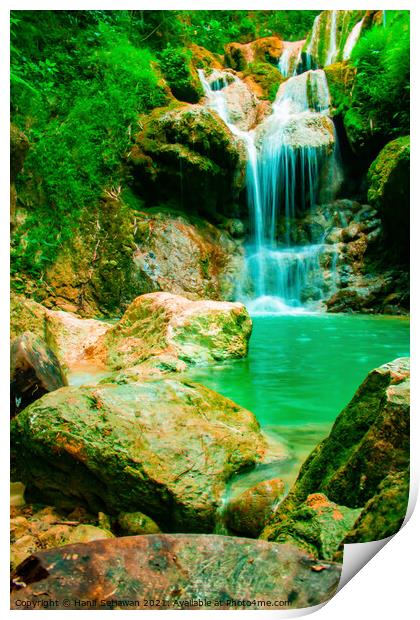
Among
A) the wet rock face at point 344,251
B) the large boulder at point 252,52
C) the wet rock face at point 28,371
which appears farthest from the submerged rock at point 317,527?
the wet rock face at point 344,251

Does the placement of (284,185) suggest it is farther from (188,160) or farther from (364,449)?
(364,449)

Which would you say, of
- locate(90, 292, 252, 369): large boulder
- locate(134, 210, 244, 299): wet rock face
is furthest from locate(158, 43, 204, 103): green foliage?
locate(90, 292, 252, 369): large boulder

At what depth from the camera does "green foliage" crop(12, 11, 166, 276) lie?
5.45 ft

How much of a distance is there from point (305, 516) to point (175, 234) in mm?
1868

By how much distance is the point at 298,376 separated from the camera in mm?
2066

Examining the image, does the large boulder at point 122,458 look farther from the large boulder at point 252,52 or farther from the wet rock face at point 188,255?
the large boulder at point 252,52

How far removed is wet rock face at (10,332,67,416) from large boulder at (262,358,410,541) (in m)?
0.98

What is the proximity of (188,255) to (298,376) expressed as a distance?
3.93 ft

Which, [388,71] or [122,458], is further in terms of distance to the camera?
[388,71]

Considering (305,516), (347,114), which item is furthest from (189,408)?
(347,114)

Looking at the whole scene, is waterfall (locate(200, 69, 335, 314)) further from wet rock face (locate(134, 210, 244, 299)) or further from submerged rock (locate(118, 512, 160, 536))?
submerged rock (locate(118, 512, 160, 536))

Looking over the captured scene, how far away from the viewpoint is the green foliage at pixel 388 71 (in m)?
1.89

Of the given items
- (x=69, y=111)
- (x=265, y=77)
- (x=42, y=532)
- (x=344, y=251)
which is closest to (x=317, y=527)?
(x=42, y=532)

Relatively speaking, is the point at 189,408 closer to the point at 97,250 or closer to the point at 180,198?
the point at 97,250
